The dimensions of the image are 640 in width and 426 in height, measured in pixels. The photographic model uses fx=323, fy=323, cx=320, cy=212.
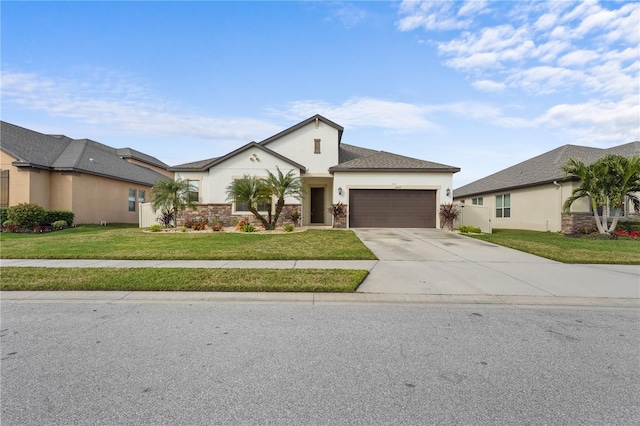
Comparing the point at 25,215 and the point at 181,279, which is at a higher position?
the point at 25,215

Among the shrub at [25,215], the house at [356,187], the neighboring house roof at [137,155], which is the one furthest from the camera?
the neighboring house roof at [137,155]

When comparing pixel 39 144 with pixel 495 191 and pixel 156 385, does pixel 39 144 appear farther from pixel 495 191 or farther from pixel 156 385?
pixel 495 191

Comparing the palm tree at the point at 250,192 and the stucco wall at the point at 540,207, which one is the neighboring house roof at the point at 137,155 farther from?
the stucco wall at the point at 540,207

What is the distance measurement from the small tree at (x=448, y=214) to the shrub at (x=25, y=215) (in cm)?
2119

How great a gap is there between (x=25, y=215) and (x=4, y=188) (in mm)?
3273

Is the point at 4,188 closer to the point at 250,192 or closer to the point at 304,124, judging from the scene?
the point at 250,192

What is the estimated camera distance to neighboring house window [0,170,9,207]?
1719 cm

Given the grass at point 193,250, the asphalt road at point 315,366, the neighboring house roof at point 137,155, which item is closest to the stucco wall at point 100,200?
the grass at point 193,250

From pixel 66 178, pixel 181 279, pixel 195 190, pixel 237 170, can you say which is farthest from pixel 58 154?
pixel 181 279

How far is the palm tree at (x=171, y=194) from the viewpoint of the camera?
1719 centimetres

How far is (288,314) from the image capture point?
488cm

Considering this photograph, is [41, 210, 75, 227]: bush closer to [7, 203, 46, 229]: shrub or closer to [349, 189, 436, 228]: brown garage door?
[7, 203, 46, 229]: shrub

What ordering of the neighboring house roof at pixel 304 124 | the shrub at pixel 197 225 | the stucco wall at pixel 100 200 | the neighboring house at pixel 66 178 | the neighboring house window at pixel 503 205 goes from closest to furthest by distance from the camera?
the neighboring house at pixel 66 178
the shrub at pixel 197 225
the stucco wall at pixel 100 200
the neighboring house roof at pixel 304 124
the neighboring house window at pixel 503 205

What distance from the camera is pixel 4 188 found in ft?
56.4
